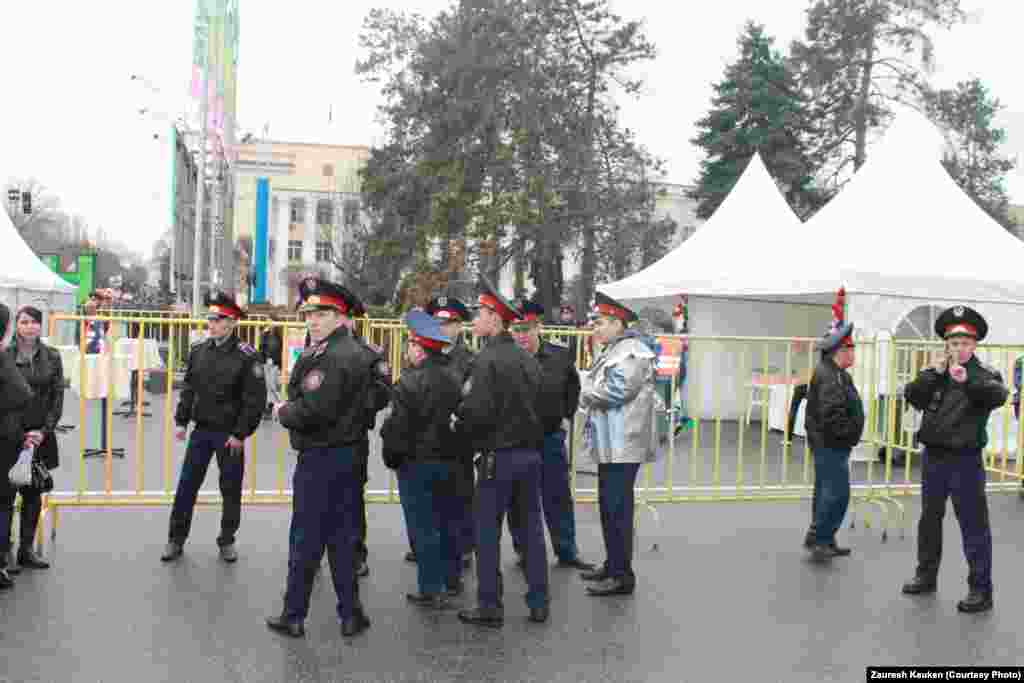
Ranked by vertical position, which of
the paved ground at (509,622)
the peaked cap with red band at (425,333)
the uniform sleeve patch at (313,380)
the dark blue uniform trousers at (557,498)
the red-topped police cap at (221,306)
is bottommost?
the paved ground at (509,622)

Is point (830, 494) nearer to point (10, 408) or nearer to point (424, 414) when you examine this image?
point (424, 414)

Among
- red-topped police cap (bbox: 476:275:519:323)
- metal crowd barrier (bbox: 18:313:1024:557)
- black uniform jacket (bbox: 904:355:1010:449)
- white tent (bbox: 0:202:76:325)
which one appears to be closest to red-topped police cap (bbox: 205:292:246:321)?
metal crowd barrier (bbox: 18:313:1024:557)

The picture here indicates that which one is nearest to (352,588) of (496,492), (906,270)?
(496,492)

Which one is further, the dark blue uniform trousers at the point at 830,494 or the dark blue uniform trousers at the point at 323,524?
the dark blue uniform trousers at the point at 830,494

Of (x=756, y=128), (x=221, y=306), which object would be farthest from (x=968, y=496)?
(x=756, y=128)

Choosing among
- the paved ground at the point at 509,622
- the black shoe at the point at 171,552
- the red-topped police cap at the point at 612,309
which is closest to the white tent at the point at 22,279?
the paved ground at the point at 509,622

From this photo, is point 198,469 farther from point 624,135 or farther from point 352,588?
point 624,135

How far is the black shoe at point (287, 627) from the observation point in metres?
5.77

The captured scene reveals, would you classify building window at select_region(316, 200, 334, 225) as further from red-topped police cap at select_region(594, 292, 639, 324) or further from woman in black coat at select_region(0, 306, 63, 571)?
red-topped police cap at select_region(594, 292, 639, 324)

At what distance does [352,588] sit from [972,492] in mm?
3868

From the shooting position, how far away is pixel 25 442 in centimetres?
659

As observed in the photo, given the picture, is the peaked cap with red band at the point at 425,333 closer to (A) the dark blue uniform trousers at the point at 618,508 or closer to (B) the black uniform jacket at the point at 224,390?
(A) the dark blue uniform trousers at the point at 618,508

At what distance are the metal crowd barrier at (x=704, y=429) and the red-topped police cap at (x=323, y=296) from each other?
89.3 inches

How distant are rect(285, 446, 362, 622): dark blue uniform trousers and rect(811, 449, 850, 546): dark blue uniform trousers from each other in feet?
12.8
